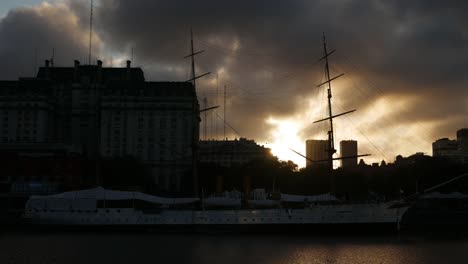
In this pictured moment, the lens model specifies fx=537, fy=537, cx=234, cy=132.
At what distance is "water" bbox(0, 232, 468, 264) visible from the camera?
4053 cm

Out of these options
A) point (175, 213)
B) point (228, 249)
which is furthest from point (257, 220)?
point (228, 249)

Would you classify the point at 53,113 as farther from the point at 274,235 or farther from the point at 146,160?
the point at 274,235

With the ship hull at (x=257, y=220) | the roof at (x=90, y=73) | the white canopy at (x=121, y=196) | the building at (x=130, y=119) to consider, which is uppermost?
the roof at (x=90, y=73)

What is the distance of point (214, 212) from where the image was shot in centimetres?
6488

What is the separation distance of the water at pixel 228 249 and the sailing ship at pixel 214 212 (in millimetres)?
4581

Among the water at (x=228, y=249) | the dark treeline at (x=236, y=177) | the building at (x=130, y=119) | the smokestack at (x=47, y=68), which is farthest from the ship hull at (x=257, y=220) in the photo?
the smokestack at (x=47, y=68)

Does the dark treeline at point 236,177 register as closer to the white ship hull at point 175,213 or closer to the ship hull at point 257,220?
the white ship hull at point 175,213

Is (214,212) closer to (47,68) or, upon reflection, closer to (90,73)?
(90,73)

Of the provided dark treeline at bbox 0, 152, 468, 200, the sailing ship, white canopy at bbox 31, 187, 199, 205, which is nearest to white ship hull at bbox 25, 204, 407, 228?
the sailing ship

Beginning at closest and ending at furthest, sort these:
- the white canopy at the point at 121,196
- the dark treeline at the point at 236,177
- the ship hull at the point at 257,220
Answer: the ship hull at the point at 257,220 < the white canopy at the point at 121,196 < the dark treeline at the point at 236,177

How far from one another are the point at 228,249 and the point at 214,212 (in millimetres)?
17766

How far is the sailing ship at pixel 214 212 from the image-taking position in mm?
62219

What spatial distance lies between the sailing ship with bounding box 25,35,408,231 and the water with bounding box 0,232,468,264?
4581mm

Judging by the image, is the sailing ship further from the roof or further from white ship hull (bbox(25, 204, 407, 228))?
the roof
